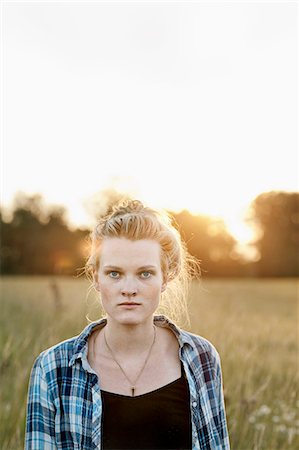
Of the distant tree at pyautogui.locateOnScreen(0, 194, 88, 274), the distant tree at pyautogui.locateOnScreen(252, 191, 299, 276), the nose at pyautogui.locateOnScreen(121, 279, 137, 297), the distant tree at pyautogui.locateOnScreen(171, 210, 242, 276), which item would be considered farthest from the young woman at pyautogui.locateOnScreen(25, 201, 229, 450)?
the distant tree at pyautogui.locateOnScreen(252, 191, 299, 276)

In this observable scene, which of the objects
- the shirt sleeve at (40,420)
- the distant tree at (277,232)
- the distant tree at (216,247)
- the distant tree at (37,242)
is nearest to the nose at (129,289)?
the shirt sleeve at (40,420)

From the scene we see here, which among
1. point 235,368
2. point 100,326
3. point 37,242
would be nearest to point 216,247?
point 37,242

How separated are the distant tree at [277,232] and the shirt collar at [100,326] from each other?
28.7 meters

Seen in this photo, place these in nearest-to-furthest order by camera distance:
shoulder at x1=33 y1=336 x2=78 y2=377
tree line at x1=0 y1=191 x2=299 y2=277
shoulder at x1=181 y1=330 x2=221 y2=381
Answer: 1. shoulder at x1=33 y1=336 x2=78 y2=377
2. shoulder at x1=181 y1=330 x2=221 y2=381
3. tree line at x1=0 y1=191 x2=299 y2=277

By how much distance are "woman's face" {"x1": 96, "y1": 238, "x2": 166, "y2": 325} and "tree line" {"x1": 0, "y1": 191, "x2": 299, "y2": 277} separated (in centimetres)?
2204

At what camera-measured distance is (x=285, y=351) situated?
6.48 metres

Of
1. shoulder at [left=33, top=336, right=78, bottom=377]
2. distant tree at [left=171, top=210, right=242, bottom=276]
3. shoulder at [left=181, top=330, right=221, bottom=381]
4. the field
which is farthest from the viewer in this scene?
distant tree at [left=171, top=210, right=242, bottom=276]

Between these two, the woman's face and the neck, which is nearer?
the woman's face

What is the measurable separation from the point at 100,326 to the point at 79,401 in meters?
0.35

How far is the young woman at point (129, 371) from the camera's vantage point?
229cm

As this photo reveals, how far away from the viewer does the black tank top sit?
90.2 inches

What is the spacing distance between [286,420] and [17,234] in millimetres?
25982

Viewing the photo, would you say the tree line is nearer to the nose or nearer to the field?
the field

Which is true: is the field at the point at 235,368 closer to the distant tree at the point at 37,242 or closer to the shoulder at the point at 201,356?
the shoulder at the point at 201,356
